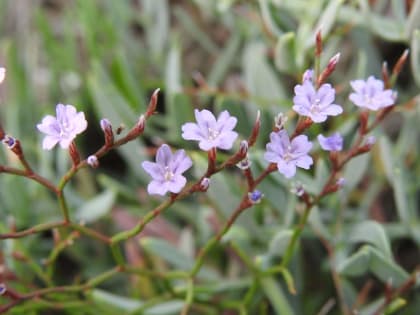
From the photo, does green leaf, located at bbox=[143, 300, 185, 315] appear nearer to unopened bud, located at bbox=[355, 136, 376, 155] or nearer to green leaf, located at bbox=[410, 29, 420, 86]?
unopened bud, located at bbox=[355, 136, 376, 155]

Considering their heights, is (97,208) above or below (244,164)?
above

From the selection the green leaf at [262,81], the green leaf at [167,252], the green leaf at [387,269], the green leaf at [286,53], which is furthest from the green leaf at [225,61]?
the green leaf at [387,269]

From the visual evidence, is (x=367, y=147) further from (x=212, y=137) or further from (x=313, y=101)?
(x=212, y=137)

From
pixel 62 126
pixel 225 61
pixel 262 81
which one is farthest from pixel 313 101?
pixel 225 61

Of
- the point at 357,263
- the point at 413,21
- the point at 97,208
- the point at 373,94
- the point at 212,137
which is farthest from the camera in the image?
the point at 97,208

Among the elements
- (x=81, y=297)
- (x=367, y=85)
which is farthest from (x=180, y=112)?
(x=367, y=85)

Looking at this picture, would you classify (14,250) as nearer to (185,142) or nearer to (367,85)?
(185,142)
